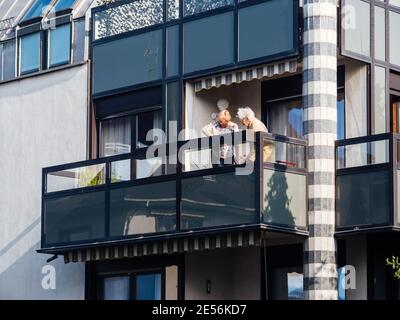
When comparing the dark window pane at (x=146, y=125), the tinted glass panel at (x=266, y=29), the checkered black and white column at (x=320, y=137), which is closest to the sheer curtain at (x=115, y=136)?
the dark window pane at (x=146, y=125)

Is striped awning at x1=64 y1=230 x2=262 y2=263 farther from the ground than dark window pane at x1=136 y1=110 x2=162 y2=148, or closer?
closer

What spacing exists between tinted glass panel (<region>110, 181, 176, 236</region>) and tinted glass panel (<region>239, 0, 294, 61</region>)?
8.89 ft

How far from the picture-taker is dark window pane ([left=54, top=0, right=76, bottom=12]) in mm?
26875

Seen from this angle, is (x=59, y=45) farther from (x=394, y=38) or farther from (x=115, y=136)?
(x=394, y=38)

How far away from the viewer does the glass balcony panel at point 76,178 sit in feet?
78.6

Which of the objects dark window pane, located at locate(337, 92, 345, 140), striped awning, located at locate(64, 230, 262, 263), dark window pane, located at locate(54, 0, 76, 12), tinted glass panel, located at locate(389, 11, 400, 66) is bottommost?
striped awning, located at locate(64, 230, 262, 263)

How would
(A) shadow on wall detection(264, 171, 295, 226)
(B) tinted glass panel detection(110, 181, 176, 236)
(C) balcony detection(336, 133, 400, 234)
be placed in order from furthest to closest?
(B) tinted glass panel detection(110, 181, 176, 236), (A) shadow on wall detection(264, 171, 295, 226), (C) balcony detection(336, 133, 400, 234)

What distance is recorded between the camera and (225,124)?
2253 cm

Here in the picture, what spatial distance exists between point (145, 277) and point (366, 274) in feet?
15.5

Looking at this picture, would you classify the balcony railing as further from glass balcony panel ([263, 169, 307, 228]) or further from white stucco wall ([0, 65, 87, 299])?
white stucco wall ([0, 65, 87, 299])

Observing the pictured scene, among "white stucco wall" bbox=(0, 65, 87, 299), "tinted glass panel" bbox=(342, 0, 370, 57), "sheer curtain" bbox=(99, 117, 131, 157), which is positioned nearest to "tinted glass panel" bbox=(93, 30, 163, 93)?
"white stucco wall" bbox=(0, 65, 87, 299)

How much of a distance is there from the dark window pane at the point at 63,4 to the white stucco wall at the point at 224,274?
6.47 m
